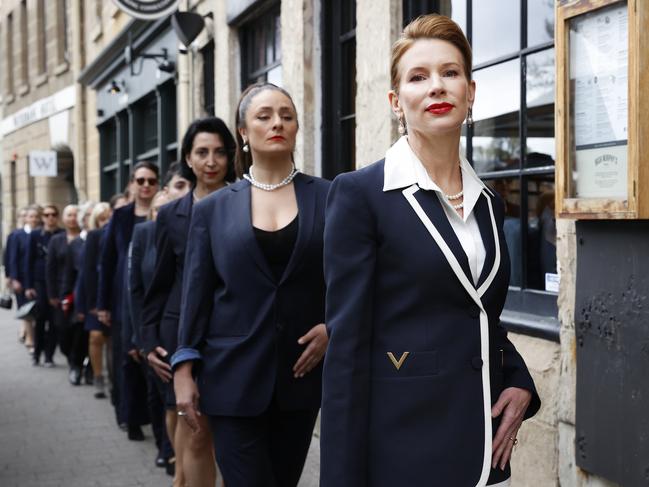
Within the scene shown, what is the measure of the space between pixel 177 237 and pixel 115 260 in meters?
3.15

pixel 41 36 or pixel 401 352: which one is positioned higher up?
pixel 41 36

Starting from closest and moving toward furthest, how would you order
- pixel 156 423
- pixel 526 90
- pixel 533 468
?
pixel 533 468, pixel 526 90, pixel 156 423

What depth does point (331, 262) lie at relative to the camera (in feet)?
7.65

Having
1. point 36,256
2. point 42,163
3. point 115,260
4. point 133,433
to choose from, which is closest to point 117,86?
point 36,256

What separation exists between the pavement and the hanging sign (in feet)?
35.0

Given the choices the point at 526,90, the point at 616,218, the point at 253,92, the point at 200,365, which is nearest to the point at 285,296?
the point at 200,365

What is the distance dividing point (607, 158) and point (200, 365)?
168cm

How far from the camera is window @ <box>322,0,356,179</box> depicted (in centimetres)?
723

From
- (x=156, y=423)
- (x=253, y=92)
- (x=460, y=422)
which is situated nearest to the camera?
(x=460, y=422)

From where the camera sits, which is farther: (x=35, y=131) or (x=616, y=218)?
(x=35, y=131)

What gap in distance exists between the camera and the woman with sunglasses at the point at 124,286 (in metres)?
6.92

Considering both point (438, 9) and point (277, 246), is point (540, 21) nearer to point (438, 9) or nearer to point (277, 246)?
point (438, 9)

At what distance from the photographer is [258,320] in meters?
3.55

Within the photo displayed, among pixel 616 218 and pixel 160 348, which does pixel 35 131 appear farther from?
pixel 616 218
